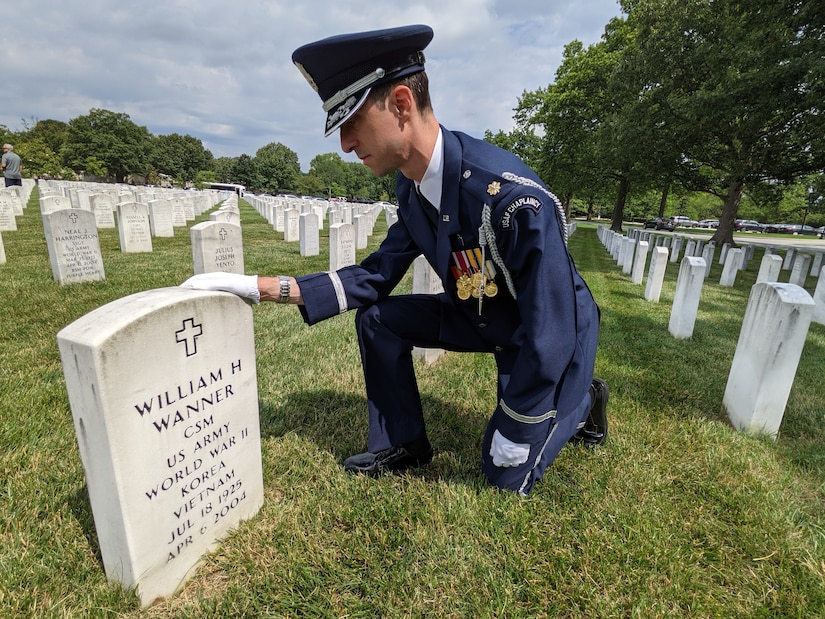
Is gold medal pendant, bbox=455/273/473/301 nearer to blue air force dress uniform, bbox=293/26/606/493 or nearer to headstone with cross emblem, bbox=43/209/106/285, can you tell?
blue air force dress uniform, bbox=293/26/606/493

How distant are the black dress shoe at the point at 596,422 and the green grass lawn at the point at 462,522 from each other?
0.28 ft

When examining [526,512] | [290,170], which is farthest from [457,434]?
[290,170]

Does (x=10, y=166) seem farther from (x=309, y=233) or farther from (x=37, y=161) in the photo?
(x=37, y=161)

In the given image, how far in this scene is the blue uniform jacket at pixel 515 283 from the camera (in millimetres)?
1756

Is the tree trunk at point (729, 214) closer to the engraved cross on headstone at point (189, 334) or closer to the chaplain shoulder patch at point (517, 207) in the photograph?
the chaplain shoulder patch at point (517, 207)

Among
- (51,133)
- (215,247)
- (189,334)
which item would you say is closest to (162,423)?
(189,334)

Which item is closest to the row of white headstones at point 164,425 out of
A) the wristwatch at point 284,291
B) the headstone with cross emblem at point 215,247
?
the wristwatch at point 284,291

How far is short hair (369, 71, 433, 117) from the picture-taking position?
1.75 meters

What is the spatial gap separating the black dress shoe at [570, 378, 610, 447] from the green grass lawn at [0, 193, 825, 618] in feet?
0.28

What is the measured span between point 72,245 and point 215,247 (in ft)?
7.58

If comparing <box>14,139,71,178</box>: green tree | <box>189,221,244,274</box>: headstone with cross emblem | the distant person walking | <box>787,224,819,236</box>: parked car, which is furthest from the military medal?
<box>787,224,819,236</box>: parked car

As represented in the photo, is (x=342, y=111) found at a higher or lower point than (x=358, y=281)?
higher

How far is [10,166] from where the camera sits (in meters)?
16.6

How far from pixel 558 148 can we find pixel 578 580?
27.6m
